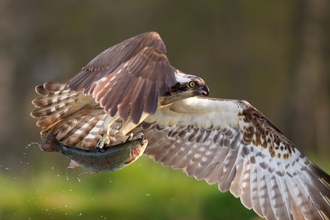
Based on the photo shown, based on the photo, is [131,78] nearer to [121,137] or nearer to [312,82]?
[121,137]

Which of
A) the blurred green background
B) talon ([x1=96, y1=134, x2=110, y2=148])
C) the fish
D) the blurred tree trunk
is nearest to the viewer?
the fish

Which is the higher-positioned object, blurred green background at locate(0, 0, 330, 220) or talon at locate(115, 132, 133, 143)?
talon at locate(115, 132, 133, 143)

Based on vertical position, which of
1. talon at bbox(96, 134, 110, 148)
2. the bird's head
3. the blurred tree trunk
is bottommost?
the blurred tree trunk

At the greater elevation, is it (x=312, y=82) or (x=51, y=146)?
(x=51, y=146)

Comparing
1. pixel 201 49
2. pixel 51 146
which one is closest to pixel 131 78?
pixel 51 146

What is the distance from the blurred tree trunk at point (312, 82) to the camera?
1523 centimetres

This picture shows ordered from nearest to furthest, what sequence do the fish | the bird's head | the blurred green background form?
the fish < the bird's head < the blurred green background

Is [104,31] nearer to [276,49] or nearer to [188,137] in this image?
[276,49]

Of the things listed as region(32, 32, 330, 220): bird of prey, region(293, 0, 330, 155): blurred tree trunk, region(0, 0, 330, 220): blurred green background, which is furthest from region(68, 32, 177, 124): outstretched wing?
region(293, 0, 330, 155): blurred tree trunk

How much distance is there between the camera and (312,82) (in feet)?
50.7

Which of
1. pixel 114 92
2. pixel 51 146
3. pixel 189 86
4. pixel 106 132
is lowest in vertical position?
pixel 106 132

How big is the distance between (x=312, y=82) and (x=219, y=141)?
7.43 m

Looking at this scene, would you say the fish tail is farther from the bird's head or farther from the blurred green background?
the blurred green background

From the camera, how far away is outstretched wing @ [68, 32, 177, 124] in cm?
616
